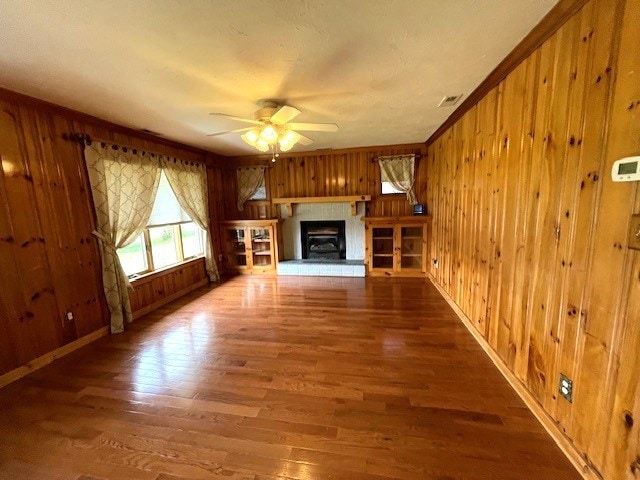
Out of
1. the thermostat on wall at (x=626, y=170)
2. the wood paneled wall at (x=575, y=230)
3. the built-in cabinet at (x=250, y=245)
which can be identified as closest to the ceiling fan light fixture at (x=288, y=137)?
the wood paneled wall at (x=575, y=230)

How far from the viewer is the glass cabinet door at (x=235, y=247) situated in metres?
5.37

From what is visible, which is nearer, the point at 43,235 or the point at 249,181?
the point at 43,235

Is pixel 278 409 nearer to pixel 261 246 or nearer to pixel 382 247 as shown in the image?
pixel 382 247

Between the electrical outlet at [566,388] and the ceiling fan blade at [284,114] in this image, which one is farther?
the ceiling fan blade at [284,114]

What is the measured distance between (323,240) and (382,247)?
120cm

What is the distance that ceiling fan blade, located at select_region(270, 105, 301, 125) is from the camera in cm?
211

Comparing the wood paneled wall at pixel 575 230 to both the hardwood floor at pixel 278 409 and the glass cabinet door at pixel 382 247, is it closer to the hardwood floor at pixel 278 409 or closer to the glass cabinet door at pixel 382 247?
the hardwood floor at pixel 278 409

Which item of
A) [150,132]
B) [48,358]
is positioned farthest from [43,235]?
[150,132]

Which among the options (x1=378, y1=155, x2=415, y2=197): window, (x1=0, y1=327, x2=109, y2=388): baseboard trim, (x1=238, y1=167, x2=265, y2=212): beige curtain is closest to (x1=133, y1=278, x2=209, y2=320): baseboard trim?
(x1=0, y1=327, x2=109, y2=388): baseboard trim

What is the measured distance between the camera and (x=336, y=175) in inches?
200

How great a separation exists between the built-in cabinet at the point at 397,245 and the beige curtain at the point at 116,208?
3.52 m

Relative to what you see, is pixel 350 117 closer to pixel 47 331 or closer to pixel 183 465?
pixel 183 465

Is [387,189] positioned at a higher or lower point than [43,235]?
higher

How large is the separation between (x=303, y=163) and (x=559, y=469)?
494cm
